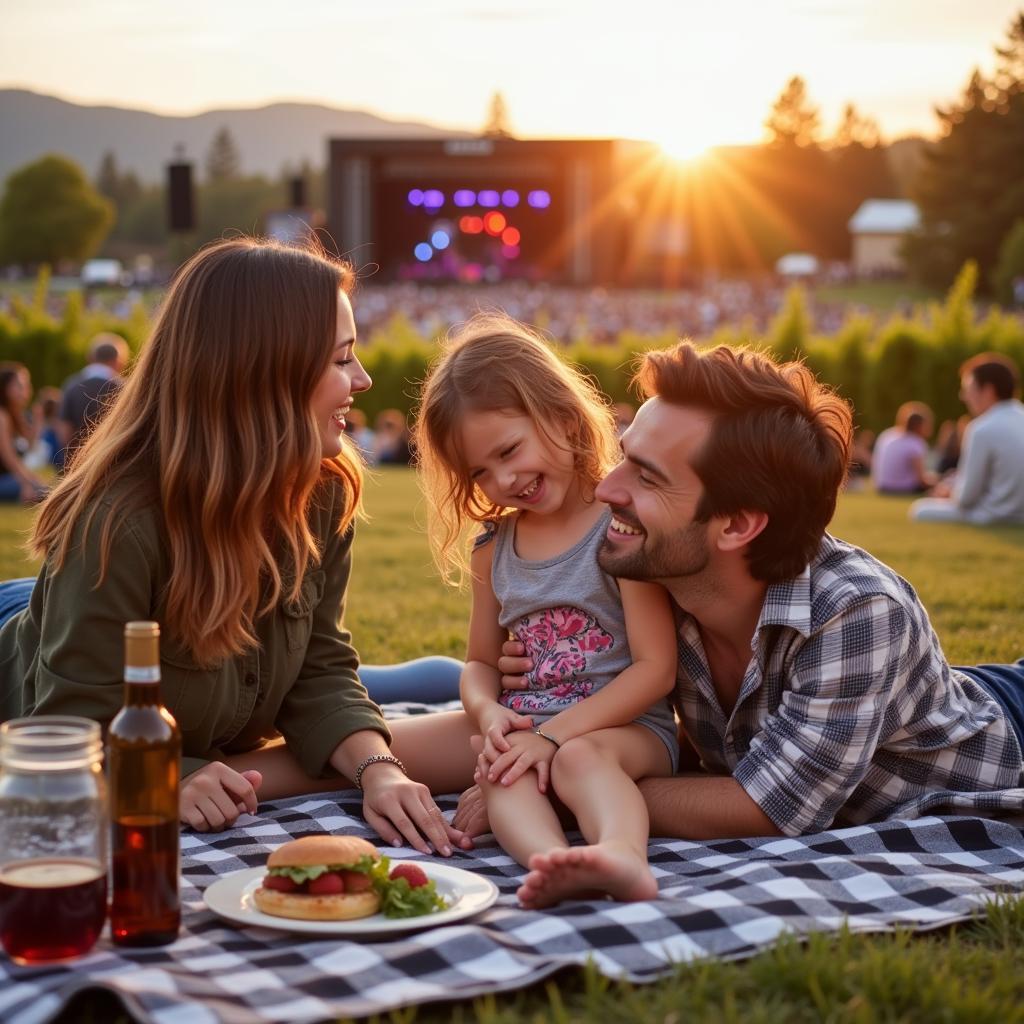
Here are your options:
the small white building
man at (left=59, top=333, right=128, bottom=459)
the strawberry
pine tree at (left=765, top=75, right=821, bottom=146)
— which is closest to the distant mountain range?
pine tree at (left=765, top=75, right=821, bottom=146)

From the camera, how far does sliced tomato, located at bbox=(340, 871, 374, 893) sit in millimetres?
2357

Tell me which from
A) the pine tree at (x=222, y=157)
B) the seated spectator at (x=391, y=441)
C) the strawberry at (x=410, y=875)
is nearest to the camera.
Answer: the strawberry at (x=410, y=875)

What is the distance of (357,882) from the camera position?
236cm

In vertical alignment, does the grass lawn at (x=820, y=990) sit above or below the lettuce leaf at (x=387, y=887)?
below

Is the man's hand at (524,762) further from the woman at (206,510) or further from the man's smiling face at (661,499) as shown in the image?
the man's smiling face at (661,499)

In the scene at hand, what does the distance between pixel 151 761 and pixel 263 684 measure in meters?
1.19

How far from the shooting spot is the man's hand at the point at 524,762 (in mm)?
2924

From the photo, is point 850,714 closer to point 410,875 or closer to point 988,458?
point 410,875

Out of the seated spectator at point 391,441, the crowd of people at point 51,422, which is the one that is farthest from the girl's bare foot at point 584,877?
the seated spectator at point 391,441

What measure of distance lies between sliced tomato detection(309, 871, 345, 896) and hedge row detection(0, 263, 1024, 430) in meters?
19.2

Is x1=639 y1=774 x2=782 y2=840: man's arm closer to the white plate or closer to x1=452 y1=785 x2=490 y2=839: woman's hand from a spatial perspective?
x1=452 y1=785 x2=490 y2=839: woman's hand

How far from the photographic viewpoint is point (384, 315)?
36.1 metres

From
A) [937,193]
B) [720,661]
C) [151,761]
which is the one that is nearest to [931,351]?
[720,661]

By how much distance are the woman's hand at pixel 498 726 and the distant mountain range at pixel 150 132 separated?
358 ft
